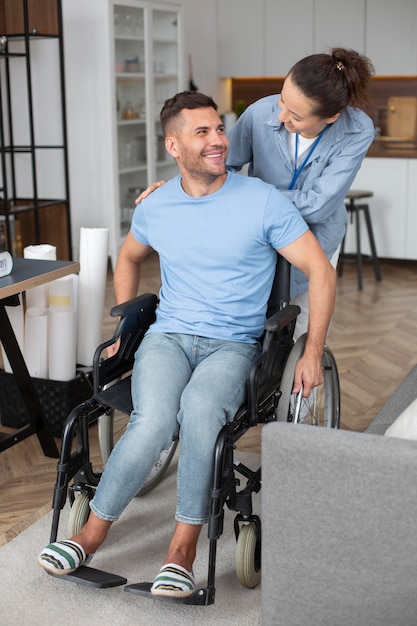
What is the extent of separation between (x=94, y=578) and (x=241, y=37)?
18.0ft

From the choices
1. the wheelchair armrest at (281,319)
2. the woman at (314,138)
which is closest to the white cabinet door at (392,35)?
the woman at (314,138)

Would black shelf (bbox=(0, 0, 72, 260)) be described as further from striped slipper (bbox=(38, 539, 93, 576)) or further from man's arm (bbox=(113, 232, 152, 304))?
striped slipper (bbox=(38, 539, 93, 576))

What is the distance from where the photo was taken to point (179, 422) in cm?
210

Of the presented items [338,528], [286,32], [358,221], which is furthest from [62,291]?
[286,32]

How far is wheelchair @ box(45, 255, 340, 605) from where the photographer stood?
196 cm

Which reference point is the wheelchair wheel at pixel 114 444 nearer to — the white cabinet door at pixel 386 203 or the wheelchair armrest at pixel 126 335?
the wheelchair armrest at pixel 126 335

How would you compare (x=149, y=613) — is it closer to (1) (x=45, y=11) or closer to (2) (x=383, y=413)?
(2) (x=383, y=413)

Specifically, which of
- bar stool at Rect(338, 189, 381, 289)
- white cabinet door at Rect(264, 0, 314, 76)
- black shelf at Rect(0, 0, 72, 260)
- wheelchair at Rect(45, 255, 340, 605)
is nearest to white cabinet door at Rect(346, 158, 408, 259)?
bar stool at Rect(338, 189, 381, 289)

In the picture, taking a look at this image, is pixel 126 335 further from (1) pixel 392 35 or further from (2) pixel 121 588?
(1) pixel 392 35

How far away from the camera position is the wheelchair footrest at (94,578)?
6.72 feet

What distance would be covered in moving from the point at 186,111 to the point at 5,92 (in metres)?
3.64

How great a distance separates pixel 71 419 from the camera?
82.1 inches

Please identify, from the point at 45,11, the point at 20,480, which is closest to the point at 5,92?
the point at 45,11

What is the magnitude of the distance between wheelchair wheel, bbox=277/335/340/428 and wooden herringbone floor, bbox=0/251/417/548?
483mm
